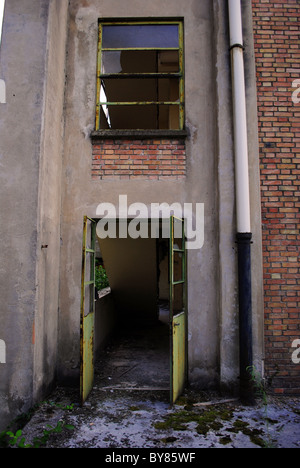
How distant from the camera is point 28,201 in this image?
3.66 metres

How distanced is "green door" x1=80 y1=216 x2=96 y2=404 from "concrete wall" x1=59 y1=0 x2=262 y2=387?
0.19 metres

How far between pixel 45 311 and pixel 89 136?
2473mm

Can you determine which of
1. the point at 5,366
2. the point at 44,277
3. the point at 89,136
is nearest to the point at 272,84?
the point at 89,136

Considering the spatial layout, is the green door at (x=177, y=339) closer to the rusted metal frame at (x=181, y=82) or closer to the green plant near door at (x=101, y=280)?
the rusted metal frame at (x=181, y=82)

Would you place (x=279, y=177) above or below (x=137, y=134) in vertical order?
below

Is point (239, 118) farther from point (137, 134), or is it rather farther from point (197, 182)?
point (137, 134)

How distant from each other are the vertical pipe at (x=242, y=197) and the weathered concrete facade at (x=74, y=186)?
13 centimetres

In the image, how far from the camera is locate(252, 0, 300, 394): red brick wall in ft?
13.1

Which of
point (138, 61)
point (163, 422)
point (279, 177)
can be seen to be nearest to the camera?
point (163, 422)

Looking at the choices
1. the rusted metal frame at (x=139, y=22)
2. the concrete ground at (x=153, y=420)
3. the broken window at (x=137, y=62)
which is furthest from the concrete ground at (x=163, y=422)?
the rusted metal frame at (x=139, y=22)

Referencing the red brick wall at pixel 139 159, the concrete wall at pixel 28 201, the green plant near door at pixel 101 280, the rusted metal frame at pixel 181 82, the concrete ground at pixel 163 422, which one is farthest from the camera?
the green plant near door at pixel 101 280

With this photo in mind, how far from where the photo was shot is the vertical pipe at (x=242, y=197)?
3812 mm

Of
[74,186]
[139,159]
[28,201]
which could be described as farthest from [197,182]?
[28,201]

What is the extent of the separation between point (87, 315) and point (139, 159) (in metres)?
2.23
